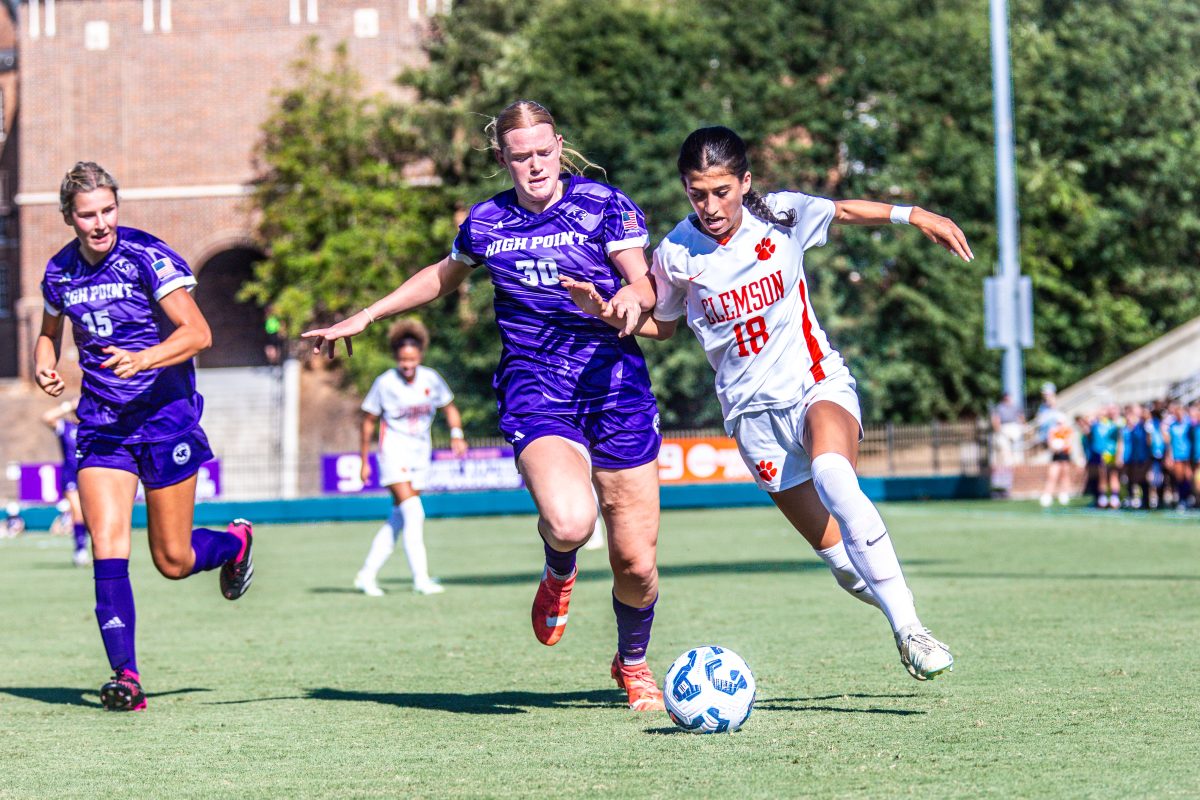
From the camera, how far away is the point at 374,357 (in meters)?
48.3

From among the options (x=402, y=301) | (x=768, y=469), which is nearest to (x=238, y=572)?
(x=402, y=301)

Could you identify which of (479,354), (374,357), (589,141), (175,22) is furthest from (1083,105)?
(175,22)

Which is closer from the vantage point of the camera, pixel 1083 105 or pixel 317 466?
pixel 317 466

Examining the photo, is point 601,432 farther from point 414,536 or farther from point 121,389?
point 414,536

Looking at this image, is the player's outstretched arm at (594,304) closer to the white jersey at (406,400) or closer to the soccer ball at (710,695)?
the soccer ball at (710,695)

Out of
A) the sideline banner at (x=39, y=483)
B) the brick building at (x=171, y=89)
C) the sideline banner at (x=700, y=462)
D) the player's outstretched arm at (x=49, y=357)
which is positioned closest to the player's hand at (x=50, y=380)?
the player's outstretched arm at (x=49, y=357)

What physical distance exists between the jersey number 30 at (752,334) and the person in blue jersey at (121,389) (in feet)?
8.44

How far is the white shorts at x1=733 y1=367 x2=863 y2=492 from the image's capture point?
670 centimetres

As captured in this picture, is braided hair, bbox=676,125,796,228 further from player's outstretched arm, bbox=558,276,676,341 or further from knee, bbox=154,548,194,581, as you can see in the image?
knee, bbox=154,548,194,581

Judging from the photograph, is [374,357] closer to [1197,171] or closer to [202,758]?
[1197,171]

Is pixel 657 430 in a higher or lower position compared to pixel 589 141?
lower

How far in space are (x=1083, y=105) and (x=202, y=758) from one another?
43.7m

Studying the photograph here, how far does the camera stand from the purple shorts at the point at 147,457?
25.4ft

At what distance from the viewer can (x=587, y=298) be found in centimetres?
619
